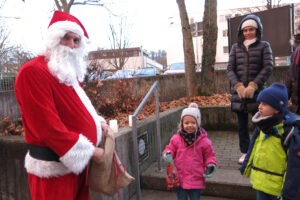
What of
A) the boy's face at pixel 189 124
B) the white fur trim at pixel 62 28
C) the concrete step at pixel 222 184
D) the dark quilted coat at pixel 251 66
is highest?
the white fur trim at pixel 62 28

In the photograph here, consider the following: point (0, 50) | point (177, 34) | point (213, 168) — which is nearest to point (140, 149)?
point (213, 168)

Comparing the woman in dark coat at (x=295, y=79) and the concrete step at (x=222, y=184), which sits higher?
the woman in dark coat at (x=295, y=79)

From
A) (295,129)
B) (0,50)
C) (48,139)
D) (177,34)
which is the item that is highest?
(177,34)

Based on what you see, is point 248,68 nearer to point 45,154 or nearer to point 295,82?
point 295,82

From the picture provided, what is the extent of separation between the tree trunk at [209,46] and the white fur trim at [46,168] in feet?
20.0

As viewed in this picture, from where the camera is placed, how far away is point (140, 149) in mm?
3787

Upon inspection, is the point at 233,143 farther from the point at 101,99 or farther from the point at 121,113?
the point at 101,99

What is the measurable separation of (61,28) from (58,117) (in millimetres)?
646

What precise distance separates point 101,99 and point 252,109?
129 inches

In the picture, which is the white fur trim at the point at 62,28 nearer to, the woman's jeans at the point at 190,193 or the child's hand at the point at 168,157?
the child's hand at the point at 168,157

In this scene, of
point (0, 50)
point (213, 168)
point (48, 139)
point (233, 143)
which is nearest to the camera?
point (48, 139)

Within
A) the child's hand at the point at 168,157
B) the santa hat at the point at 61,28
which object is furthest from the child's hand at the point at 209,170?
the santa hat at the point at 61,28

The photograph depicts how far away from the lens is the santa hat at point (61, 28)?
5.84ft

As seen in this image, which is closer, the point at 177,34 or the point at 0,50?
the point at 0,50
